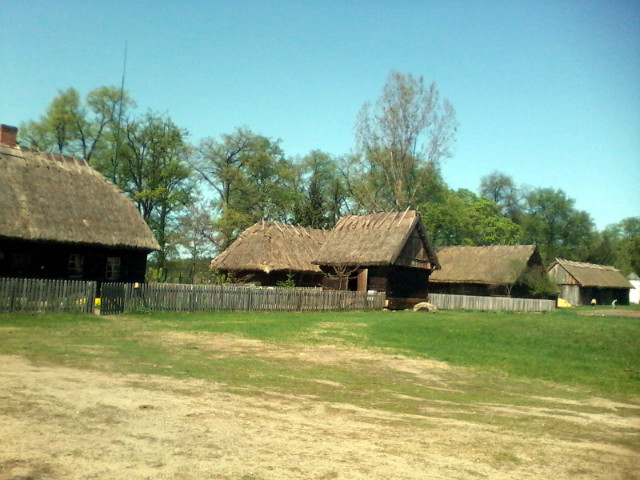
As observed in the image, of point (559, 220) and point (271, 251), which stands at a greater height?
point (559, 220)

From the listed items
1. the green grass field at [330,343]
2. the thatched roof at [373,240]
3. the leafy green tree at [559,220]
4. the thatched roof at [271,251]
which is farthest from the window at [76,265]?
the leafy green tree at [559,220]

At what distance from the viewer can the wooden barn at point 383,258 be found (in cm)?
3744

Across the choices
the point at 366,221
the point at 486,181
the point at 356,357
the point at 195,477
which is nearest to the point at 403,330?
the point at 356,357

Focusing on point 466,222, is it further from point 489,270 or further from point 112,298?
point 112,298

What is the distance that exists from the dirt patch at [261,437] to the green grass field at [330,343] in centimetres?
199

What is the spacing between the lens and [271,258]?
132 feet

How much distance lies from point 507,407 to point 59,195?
2561cm

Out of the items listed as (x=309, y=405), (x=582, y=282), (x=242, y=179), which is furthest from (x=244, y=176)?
(x=309, y=405)

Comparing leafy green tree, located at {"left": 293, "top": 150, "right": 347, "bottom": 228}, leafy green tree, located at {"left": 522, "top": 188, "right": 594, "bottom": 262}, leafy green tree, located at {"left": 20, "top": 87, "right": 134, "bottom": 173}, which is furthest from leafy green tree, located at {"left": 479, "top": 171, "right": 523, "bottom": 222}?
leafy green tree, located at {"left": 20, "top": 87, "right": 134, "bottom": 173}

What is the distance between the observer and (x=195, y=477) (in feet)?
17.9

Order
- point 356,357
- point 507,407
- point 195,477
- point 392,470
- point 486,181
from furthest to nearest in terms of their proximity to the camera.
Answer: point 486,181
point 356,357
point 507,407
point 392,470
point 195,477

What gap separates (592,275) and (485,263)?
65.3ft

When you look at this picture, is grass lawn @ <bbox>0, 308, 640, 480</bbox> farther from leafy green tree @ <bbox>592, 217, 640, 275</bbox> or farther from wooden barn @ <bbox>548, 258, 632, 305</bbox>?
leafy green tree @ <bbox>592, 217, 640, 275</bbox>

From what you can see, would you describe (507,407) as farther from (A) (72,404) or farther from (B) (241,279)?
(B) (241,279)
